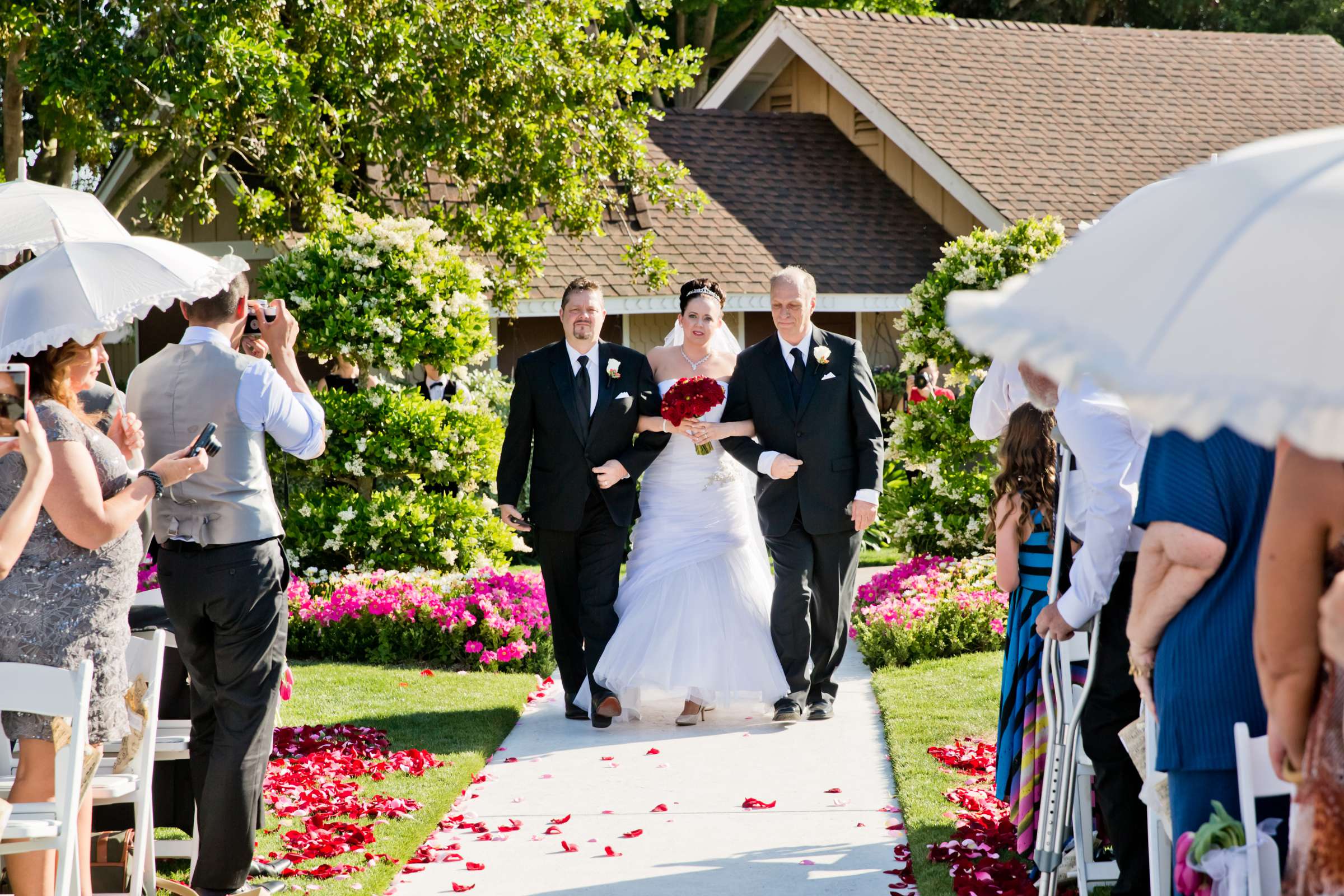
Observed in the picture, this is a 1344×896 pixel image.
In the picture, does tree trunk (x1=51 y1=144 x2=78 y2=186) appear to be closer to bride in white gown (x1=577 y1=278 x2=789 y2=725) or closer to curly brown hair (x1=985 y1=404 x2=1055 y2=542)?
bride in white gown (x1=577 y1=278 x2=789 y2=725)

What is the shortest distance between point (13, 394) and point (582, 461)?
4016mm

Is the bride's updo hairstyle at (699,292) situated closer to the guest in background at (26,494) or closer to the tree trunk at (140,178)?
the guest in background at (26,494)

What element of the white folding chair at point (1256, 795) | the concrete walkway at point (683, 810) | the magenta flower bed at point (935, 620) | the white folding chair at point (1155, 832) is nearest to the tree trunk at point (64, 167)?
the concrete walkway at point (683, 810)

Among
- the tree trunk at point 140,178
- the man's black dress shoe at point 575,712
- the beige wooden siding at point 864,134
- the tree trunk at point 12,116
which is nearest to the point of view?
the man's black dress shoe at point 575,712

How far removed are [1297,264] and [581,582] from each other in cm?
601

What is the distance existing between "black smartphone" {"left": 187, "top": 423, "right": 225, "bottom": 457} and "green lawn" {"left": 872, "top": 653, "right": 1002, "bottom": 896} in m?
2.81

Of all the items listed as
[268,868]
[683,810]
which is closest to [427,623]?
[683,810]

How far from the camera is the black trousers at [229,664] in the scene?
15.2ft

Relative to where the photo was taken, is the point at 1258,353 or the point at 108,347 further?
the point at 108,347

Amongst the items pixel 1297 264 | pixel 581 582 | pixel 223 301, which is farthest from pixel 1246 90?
pixel 1297 264

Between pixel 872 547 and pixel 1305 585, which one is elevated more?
pixel 1305 585

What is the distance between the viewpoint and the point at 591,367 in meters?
7.59

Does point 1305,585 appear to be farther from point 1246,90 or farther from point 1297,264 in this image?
point 1246,90

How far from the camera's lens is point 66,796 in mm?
3602
